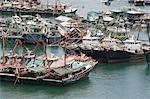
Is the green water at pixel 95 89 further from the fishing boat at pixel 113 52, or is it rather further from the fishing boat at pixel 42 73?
the fishing boat at pixel 113 52

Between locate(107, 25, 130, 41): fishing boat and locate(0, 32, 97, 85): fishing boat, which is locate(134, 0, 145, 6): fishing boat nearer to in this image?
locate(107, 25, 130, 41): fishing boat

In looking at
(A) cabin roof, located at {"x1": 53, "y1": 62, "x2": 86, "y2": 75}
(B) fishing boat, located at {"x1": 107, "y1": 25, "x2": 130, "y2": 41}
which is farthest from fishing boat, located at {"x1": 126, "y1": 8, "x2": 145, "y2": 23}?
(A) cabin roof, located at {"x1": 53, "y1": 62, "x2": 86, "y2": 75}

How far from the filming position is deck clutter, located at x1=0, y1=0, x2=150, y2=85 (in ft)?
81.6

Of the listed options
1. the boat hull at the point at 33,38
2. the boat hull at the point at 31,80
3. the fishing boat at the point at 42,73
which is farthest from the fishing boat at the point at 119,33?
the boat hull at the point at 31,80

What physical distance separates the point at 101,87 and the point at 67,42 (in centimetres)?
822

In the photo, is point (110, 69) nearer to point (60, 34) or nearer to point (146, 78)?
point (146, 78)

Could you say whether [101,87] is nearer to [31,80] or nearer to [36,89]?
[36,89]

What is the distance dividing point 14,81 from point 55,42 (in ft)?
30.2

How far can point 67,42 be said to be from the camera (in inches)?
1283

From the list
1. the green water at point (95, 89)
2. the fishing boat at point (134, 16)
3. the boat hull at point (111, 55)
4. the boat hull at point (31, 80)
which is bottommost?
the green water at point (95, 89)

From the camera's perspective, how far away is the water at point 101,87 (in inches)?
933

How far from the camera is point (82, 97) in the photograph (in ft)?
77.1

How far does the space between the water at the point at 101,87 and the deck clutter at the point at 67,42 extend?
0.44 m

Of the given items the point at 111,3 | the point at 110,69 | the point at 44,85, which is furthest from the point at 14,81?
the point at 111,3
